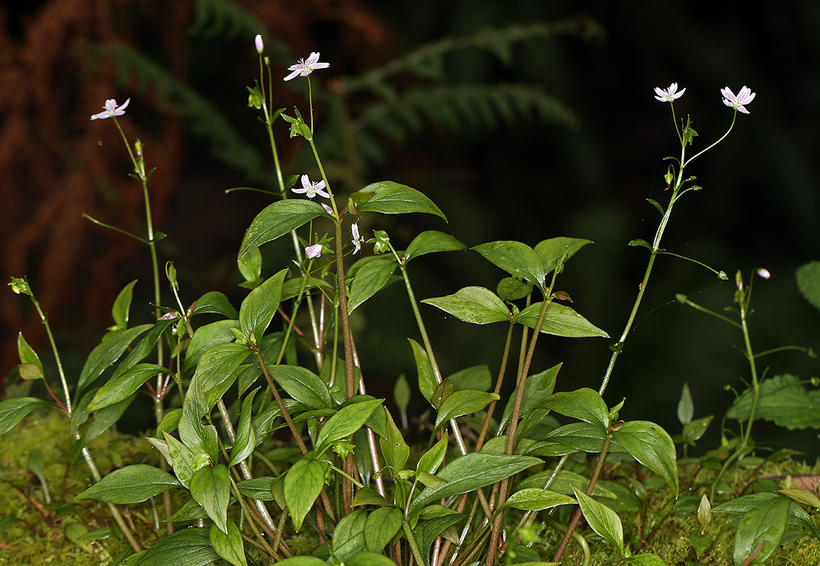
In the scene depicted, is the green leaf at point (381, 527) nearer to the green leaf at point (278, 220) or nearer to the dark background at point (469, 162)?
the green leaf at point (278, 220)

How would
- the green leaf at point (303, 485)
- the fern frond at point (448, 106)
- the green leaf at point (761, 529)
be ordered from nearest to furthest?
the green leaf at point (303, 485) → the green leaf at point (761, 529) → the fern frond at point (448, 106)

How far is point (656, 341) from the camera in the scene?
1883 mm

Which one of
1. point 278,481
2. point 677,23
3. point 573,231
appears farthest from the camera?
point 677,23

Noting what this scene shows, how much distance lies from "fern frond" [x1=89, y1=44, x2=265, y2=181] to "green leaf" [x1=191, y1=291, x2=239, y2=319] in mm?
1391

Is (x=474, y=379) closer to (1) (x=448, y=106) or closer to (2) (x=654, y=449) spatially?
(2) (x=654, y=449)

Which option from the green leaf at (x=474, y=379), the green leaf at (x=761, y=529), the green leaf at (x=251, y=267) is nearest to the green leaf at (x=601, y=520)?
the green leaf at (x=761, y=529)

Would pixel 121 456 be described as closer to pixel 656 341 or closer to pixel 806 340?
pixel 656 341

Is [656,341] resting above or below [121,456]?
below

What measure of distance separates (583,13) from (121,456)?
2473 mm

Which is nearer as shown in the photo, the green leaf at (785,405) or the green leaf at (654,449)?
the green leaf at (654,449)

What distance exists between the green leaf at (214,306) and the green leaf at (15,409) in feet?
0.61

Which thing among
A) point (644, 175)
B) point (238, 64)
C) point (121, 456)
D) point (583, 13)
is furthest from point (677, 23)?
point (121, 456)

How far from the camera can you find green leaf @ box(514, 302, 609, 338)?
606 mm

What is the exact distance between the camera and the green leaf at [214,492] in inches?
19.9
